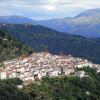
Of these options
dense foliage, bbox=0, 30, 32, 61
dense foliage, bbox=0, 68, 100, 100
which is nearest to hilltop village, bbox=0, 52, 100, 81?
dense foliage, bbox=0, 30, 32, 61

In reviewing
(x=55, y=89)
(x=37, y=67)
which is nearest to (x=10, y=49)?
(x=37, y=67)

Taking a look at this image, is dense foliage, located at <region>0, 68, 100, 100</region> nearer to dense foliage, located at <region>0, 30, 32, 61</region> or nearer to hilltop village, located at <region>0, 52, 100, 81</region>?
hilltop village, located at <region>0, 52, 100, 81</region>

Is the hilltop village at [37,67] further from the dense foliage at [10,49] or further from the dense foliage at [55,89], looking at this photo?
the dense foliage at [55,89]

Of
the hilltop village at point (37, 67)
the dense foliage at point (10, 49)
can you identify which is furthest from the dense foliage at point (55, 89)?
the dense foliage at point (10, 49)

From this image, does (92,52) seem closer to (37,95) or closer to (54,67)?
(54,67)

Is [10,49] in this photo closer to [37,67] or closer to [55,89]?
[37,67]

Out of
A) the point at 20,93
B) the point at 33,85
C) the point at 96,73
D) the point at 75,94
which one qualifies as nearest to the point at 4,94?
the point at 20,93

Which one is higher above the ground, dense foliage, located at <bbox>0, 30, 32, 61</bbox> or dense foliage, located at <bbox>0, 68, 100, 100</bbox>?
dense foliage, located at <bbox>0, 30, 32, 61</bbox>
